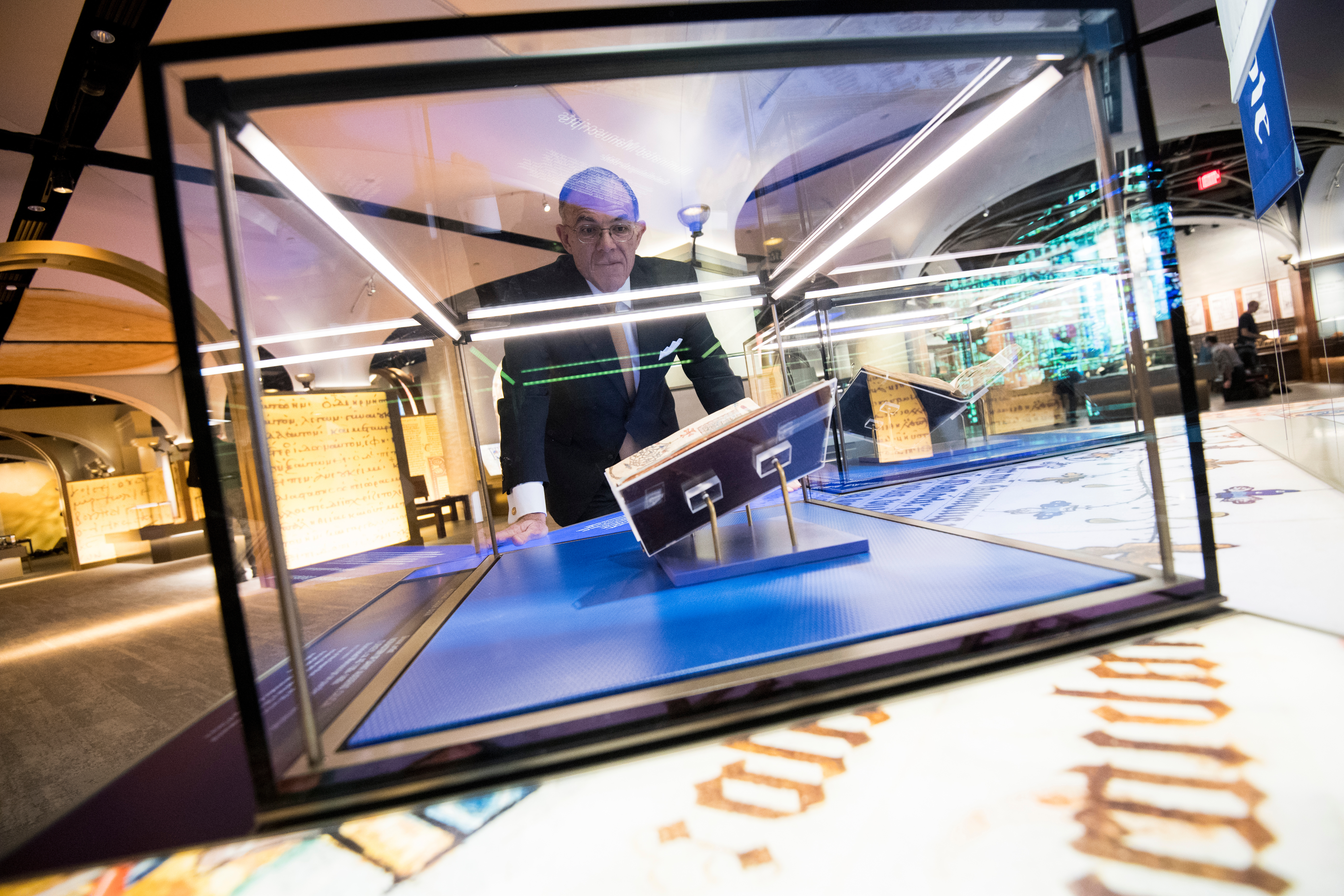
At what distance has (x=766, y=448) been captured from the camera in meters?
1.55

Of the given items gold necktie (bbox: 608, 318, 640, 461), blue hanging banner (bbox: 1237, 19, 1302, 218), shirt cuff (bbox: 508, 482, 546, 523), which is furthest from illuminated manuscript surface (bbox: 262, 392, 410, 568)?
blue hanging banner (bbox: 1237, 19, 1302, 218)

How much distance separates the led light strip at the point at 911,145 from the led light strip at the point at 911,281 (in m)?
0.24

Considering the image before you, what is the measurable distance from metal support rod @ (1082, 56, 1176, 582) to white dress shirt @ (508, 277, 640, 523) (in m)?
1.88

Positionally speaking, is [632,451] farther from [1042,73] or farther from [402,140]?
[1042,73]

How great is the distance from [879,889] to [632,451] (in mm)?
2241

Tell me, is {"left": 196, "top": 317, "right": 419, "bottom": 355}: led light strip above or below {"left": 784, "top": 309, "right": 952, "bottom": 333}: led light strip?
above

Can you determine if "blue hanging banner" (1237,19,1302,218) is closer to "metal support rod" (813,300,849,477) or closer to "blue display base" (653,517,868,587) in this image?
→ "blue display base" (653,517,868,587)

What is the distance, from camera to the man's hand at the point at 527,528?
2.77 metres

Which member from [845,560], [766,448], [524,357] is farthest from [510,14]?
[524,357]

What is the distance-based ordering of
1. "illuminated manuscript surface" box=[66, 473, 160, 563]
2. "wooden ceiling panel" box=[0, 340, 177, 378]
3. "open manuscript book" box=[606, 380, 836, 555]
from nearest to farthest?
"open manuscript book" box=[606, 380, 836, 555]
"wooden ceiling panel" box=[0, 340, 177, 378]
"illuminated manuscript surface" box=[66, 473, 160, 563]

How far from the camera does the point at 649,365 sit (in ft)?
8.95

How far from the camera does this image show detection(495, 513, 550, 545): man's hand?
9.07 ft

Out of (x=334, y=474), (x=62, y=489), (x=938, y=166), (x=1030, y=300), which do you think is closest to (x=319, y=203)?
(x=334, y=474)

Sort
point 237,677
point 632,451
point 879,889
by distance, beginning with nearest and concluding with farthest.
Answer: point 879,889
point 237,677
point 632,451
